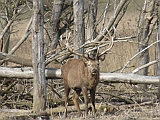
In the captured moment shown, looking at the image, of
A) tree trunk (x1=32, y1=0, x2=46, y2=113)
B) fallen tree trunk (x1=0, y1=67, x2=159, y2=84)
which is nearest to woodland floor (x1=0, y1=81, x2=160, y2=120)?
tree trunk (x1=32, y1=0, x2=46, y2=113)

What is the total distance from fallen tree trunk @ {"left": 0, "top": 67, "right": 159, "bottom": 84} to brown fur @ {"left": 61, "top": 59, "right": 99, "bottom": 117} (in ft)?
1.98

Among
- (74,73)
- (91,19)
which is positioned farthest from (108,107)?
(91,19)

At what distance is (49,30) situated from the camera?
13406 millimetres

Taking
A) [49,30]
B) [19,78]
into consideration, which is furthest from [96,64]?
[49,30]

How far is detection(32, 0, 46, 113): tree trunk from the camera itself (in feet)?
33.6

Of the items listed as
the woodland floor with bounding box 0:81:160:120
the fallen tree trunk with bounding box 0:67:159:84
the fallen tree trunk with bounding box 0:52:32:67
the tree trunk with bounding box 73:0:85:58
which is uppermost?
the tree trunk with bounding box 73:0:85:58

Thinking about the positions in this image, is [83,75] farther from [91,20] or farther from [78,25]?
[91,20]

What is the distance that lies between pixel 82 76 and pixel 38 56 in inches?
42.7

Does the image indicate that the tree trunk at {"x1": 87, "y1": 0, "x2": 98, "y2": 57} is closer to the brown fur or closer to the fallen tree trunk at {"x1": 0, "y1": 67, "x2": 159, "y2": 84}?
the fallen tree trunk at {"x1": 0, "y1": 67, "x2": 159, "y2": 84}

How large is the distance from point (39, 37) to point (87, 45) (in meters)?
1.63

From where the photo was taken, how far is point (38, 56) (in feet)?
33.8

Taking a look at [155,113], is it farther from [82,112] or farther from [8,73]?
[8,73]

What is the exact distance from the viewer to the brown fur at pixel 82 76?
10.2m

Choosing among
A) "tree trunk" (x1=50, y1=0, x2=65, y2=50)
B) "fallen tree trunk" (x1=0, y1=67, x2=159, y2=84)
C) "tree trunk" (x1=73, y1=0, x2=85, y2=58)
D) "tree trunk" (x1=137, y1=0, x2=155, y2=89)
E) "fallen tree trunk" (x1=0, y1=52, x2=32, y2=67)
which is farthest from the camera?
"tree trunk" (x1=137, y1=0, x2=155, y2=89)
